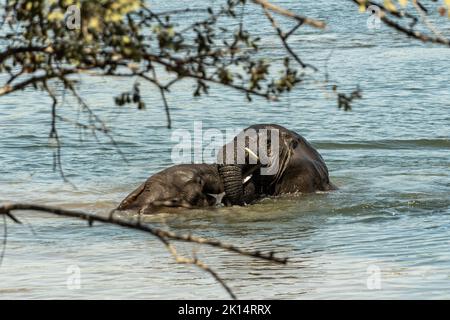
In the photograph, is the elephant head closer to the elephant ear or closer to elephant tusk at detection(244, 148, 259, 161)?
elephant tusk at detection(244, 148, 259, 161)

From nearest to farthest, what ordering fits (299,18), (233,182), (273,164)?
(299,18)
(233,182)
(273,164)

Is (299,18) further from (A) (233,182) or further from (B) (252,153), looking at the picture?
(B) (252,153)

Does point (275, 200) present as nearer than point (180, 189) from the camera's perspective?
No

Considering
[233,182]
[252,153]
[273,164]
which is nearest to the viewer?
[233,182]

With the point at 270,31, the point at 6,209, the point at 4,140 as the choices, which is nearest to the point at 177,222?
the point at 4,140

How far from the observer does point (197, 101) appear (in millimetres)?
19844

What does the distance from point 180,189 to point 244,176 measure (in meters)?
0.90

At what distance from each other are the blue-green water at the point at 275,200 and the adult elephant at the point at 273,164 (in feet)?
0.92

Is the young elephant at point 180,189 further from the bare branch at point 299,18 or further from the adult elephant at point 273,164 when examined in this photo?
the bare branch at point 299,18

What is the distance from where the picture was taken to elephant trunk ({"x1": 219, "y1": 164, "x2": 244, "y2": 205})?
12461 millimetres

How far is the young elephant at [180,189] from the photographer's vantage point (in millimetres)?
12164

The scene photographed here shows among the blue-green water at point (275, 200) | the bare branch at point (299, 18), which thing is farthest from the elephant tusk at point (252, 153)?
the bare branch at point (299, 18)

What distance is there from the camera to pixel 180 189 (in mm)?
12281

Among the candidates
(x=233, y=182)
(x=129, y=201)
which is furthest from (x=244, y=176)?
(x=129, y=201)
